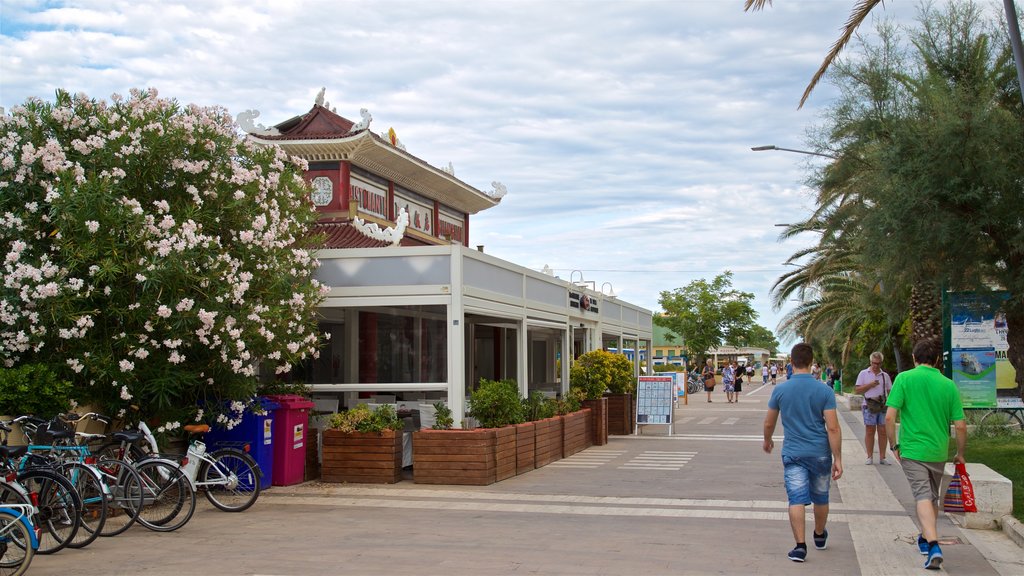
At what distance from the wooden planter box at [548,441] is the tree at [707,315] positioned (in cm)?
5358

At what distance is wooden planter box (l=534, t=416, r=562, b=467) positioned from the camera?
14852 millimetres

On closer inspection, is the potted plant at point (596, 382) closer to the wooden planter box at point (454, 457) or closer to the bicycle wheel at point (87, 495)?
the wooden planter box at point (454, 457)

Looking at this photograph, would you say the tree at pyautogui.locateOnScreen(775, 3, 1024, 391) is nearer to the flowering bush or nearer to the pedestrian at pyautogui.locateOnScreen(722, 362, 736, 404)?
the flowering bush

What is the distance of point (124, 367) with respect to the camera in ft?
33.1

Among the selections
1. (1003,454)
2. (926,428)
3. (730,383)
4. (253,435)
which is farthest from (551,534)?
(730,383)

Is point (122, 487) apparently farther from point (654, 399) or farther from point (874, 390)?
point (654, 399)

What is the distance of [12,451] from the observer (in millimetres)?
7859

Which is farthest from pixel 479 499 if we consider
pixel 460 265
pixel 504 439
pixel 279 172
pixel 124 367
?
pixel 279 172

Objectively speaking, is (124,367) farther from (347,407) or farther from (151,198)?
(347,407)

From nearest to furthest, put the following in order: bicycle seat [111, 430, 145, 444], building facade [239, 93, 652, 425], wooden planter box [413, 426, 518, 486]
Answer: bicycle seat [111, 430, 145, 444] → wooden planter box [413, 426, 518, 486] → building facade [239, 93, 652, 425]

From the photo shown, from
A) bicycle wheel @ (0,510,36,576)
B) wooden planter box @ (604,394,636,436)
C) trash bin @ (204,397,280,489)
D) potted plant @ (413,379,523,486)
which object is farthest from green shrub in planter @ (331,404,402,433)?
wooden planter box @ (604,394,636,436)

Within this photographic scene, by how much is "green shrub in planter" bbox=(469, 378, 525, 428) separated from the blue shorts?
6.18 meters

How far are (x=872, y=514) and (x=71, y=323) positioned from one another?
8838mm

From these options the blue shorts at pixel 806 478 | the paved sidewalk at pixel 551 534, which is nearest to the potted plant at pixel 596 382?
the paved sidewalk at pixel 551 534
